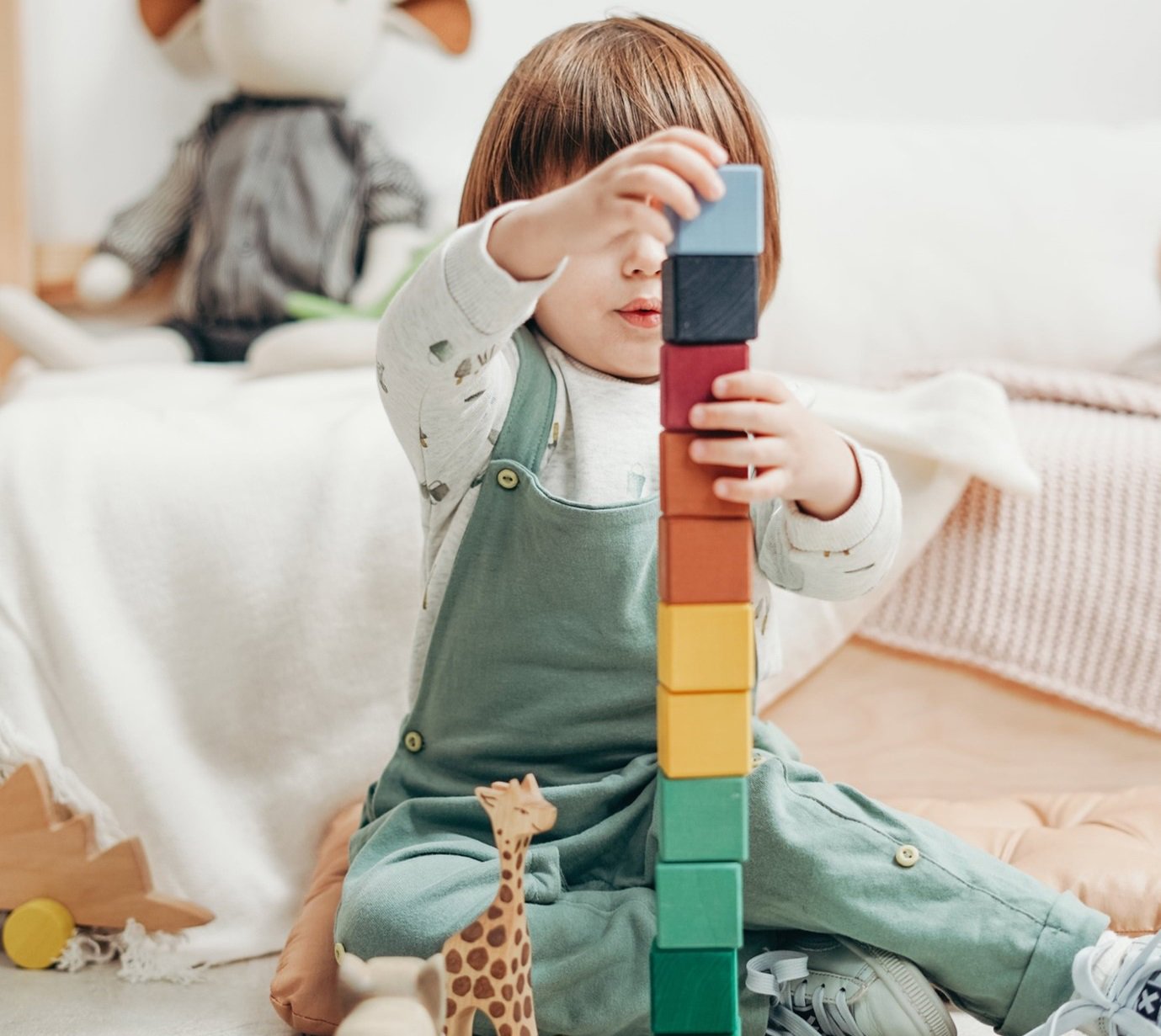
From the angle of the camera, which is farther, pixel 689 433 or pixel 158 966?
pixel 158 966

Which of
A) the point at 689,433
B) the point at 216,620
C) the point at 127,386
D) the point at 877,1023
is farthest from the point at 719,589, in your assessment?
the point at 127,386

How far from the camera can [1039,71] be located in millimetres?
1812

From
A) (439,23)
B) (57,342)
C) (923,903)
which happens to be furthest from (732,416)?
(439,23)

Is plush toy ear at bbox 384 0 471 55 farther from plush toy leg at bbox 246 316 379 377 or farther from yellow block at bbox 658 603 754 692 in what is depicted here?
yellow block at bbox 658 603 754 692

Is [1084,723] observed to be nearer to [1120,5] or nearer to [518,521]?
[518,521]

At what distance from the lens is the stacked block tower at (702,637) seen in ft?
1.73

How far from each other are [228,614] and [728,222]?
1.91 ft

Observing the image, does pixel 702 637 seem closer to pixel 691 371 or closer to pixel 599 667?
pixel 691 371

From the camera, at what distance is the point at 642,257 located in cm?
75

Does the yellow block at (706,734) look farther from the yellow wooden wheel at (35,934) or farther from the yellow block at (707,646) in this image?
the yellow wooden wheel at (35,934)

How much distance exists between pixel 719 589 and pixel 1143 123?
145 cm

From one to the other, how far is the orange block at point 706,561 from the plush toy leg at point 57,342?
1.21 metres

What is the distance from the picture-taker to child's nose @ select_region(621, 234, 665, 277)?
2.43 feet

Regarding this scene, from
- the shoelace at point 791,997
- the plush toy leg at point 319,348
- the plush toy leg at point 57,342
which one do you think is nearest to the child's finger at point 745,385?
the shoelace at point 791,997
